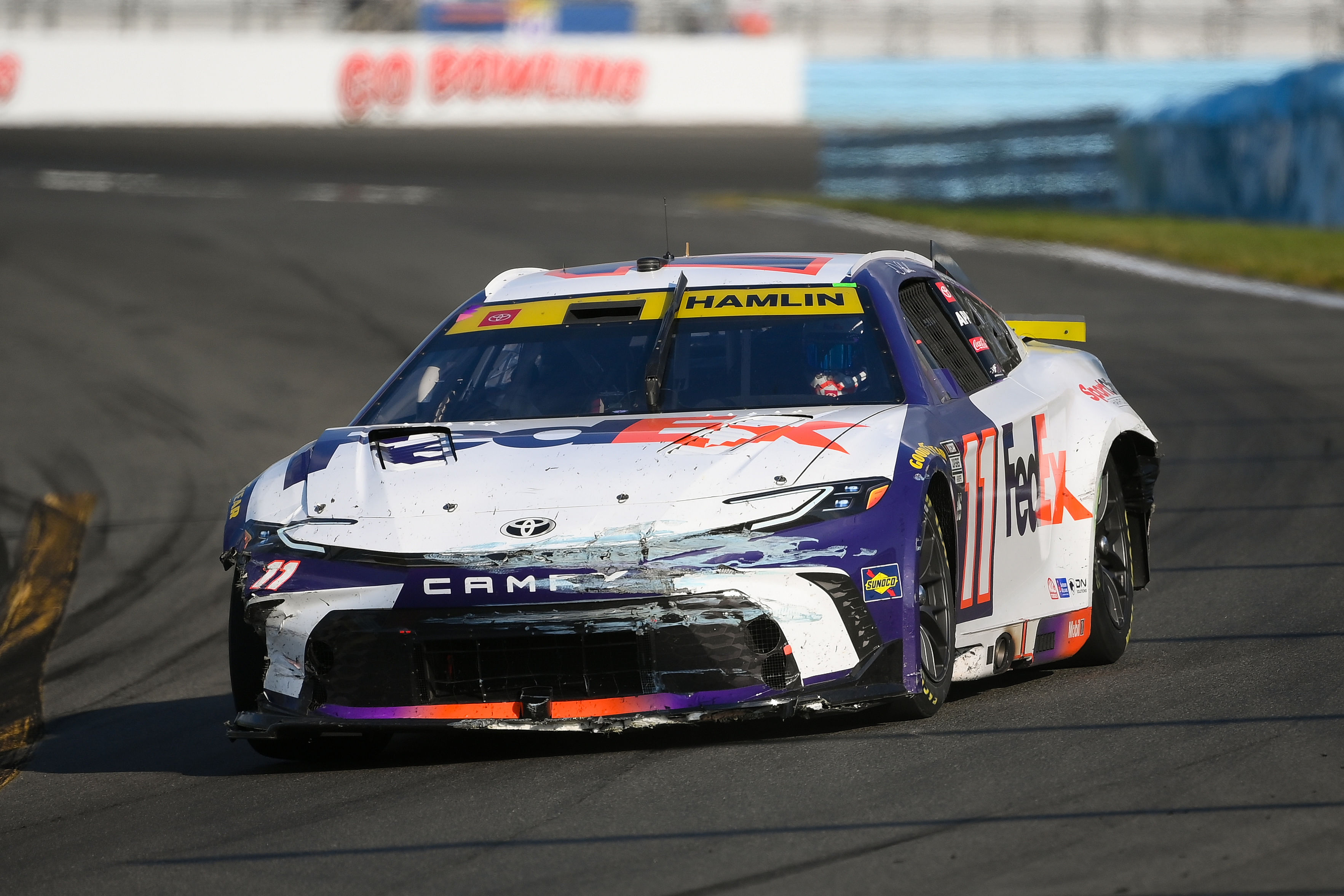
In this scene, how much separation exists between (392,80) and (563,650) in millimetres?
35361

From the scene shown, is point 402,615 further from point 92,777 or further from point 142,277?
point 142,277

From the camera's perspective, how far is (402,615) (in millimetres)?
5059

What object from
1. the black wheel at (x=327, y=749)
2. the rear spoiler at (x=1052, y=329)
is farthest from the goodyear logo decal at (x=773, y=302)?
the black wheel at (x=327, y=749)

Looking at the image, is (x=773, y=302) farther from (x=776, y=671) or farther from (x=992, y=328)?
(x=776, y=671)

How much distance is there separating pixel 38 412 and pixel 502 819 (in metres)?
9.47

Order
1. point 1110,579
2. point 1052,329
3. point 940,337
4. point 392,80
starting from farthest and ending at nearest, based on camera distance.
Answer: point 392,80, point 1052,329, point 1110,579, point 940,337

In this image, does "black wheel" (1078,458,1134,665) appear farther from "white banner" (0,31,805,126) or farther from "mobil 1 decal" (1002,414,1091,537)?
"white banner" (0,31,805,126)

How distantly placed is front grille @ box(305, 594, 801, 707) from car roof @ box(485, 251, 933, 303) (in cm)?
172

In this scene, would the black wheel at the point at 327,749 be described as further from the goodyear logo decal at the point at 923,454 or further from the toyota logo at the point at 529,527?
the goodyear logo decal at the point at 923,454

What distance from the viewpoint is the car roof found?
21.1 feet

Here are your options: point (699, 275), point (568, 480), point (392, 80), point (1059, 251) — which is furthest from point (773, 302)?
point (392, 80)

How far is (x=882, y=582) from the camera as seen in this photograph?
509 cm

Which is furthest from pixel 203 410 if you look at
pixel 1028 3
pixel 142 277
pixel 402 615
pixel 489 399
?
pixel 1028 3

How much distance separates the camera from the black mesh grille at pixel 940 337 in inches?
246
